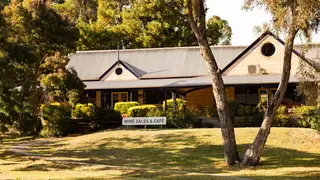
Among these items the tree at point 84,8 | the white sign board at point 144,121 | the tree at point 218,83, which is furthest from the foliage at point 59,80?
the tree at point 84,8

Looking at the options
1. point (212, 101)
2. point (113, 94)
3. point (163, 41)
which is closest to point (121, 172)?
point (212, 101)

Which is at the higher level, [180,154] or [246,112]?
[246,112]

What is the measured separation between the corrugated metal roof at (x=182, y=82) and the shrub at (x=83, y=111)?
15.4ft

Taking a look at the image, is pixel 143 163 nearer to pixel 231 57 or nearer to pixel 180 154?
pixel 180 154

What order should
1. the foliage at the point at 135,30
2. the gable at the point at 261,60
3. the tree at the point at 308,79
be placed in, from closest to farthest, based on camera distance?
the tree at the point at 308,79
the gable at the point at 261,60
the foliage at the point at 135,30

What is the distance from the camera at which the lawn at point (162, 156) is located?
56.3 ft

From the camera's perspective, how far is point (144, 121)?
29.1m

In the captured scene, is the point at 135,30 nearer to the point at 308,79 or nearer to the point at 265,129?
the point at 308,79

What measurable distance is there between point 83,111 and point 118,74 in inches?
321

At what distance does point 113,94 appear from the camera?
130ft

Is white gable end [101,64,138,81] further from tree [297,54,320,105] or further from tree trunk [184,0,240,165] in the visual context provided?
tree trunk [184,0,240,165]

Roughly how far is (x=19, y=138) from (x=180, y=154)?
44.4 ft

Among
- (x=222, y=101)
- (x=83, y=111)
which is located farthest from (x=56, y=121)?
(x=222, y=101)

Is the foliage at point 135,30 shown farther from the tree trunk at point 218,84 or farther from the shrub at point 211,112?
the tree trunk at point 218,84
